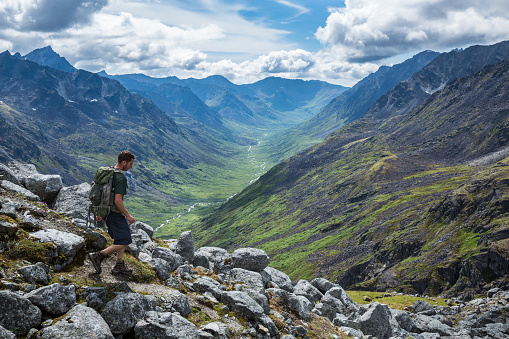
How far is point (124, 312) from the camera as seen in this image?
42.7 ft

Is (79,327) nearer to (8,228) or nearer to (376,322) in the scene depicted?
(8,228)

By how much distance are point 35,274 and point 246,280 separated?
14817 mm

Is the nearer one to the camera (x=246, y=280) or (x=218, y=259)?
(x=246, y=280)

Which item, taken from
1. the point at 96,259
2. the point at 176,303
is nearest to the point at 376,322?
the point at 176,303

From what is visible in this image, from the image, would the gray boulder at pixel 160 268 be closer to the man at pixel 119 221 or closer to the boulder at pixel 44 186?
the man at pixel 119 221

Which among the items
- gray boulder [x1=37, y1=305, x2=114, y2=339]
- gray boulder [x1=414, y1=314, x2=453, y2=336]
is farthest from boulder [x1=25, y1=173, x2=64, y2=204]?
gray boulder [x1=414, y1=314, x2=453, y2=336]

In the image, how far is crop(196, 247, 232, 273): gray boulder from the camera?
91.9 feet

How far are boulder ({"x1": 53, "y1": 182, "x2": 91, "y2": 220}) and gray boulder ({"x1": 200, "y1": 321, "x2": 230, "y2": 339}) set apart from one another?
44.3ft

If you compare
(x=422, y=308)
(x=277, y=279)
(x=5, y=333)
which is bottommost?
(x=422, y=308)

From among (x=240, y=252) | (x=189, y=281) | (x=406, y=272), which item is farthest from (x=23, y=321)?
(x=406, y=272)

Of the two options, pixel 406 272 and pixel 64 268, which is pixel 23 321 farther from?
pixel 406 272

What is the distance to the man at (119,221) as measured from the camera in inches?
611

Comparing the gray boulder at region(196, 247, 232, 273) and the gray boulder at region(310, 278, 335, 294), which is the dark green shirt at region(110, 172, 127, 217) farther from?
the gray boulder at region(310, 278, 335, 294)

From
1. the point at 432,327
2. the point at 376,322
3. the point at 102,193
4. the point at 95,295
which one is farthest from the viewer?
the point at 432,327
